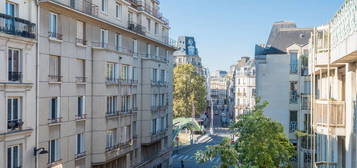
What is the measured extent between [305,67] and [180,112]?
1762 inches

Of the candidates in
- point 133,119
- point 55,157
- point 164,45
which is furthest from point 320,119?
point 164,45

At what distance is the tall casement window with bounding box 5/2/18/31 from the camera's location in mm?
16797

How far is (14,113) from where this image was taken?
1766cm

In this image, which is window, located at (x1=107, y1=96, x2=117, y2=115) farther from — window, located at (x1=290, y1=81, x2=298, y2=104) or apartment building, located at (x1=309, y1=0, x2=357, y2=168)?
apartment building, located at (x1=309, y1=0, x2=357, y2=168)

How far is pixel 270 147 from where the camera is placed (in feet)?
46.4

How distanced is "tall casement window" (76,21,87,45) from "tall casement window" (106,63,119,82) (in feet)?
9.70

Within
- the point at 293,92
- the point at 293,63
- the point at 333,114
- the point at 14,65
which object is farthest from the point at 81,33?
the point at 333,114

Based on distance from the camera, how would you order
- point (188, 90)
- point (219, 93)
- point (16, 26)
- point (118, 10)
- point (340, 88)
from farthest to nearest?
point (219, 93) → point (188, 90) → point (118, 10) → point (16, 26) → point (340, 88)

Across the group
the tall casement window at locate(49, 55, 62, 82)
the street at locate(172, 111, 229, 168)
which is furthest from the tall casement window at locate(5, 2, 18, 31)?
the street at locate(172, 111, 229, 168)

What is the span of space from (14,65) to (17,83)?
2.88 feet

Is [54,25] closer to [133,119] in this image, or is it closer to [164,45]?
[133,119]

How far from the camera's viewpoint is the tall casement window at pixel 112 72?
26.1m

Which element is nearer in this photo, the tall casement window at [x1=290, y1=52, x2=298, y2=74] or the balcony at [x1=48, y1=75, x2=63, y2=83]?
the balcony at [x1=48, y1=75, x2=63, y2=83]

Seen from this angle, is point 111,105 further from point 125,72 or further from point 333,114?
point 333,114
